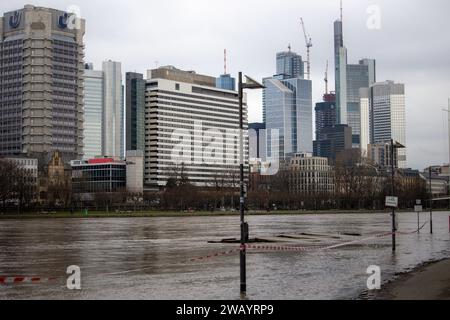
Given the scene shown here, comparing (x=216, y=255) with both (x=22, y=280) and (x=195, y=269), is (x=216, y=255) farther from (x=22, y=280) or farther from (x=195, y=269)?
(x=22, y=280)

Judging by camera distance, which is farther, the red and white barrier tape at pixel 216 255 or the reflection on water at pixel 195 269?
the red and white barrier tape at pixel 216 255

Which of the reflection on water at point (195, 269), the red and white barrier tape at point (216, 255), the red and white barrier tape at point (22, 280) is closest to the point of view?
the reflection on water at point (195, 269)

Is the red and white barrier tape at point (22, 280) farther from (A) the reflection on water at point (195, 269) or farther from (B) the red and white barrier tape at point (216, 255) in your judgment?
(B) the red and white barrier tape at point (216, 255)

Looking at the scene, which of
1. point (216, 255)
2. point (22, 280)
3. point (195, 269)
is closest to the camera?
point (22, 280)

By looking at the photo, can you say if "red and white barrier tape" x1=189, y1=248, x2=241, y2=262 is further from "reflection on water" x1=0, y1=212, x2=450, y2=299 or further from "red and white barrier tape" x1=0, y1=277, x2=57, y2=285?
"red and white barrier tape" x1=0, y1=277, x2=57, y2=285

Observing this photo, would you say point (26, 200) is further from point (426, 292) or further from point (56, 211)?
point (426, 292)

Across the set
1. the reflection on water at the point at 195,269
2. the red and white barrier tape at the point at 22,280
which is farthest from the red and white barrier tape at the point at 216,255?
the red and white barrier tape at the point at 22,280

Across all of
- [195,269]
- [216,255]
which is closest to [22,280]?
[195,269]

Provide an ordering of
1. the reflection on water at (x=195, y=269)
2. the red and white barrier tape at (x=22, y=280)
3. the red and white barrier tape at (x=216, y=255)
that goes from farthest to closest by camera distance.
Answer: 1. the red and white barrier tape at (x=216, y=255)
2. the red and white barrier tape at (x=22, y=280)
3. the reflection on water at (x=195, y=269)

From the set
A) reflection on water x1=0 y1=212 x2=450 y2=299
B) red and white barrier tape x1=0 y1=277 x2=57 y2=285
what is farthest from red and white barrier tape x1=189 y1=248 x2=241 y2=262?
red and white barrier tape x1=0 y1=277 x2=57 y2=285

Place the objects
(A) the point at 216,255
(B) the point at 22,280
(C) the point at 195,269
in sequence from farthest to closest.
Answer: (A) the point at 216,255 → (C) the point at 195,269 → (B) the point at 22,280

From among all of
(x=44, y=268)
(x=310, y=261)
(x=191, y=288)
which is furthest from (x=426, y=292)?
(x=44, y=268)

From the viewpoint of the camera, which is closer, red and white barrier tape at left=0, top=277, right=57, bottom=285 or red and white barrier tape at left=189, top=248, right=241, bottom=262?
red and white barrier tape at left=0, top=277, right=57, bottom=285
